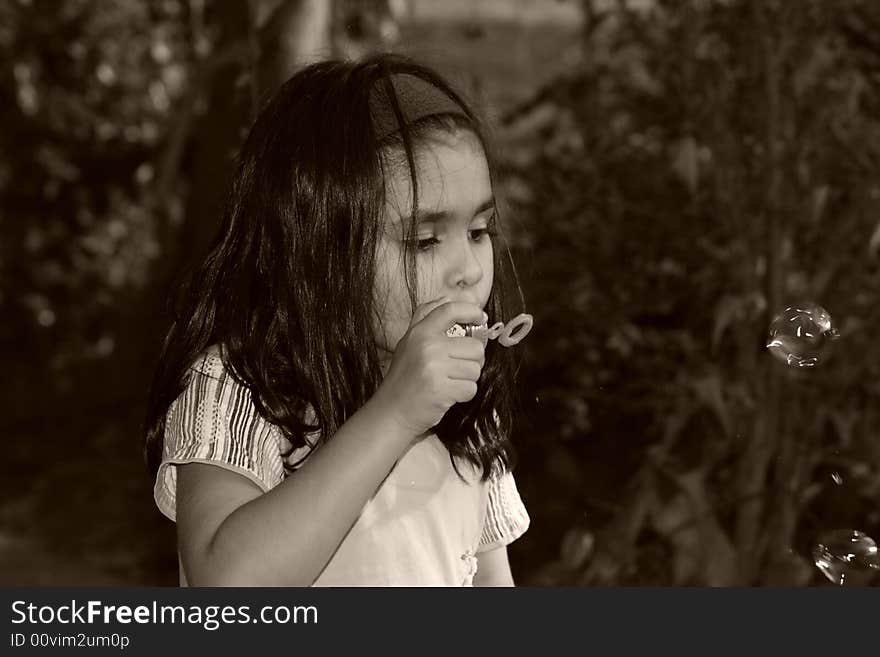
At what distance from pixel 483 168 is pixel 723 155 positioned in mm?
1138

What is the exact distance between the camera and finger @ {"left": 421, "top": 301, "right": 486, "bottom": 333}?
4.25ft

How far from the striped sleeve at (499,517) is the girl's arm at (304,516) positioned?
14.6 inches

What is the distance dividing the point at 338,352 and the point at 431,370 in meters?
Answer: 0.19

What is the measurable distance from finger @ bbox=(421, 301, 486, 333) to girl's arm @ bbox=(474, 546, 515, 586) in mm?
456

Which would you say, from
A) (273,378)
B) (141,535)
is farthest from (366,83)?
(141,535)

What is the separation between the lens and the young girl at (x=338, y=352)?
4.19 ft

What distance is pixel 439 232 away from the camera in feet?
4.52

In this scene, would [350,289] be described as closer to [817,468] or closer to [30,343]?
[817,468]

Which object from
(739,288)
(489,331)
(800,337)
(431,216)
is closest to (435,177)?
(431,216)

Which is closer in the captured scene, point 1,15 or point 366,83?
point 366,83

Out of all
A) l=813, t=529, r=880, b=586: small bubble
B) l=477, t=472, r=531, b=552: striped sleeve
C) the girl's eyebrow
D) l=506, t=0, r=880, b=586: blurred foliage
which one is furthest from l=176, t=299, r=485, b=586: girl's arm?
l=506, t=0, r=880, b=586: blurred foliage

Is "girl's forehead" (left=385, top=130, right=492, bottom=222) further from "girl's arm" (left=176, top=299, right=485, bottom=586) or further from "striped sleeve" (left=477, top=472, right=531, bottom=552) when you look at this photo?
"striped sleeve" (left=477, top=472, right=531, bottom=552)

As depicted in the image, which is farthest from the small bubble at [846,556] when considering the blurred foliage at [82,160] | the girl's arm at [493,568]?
the blurred foliage at [82,160]

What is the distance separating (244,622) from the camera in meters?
1.42
